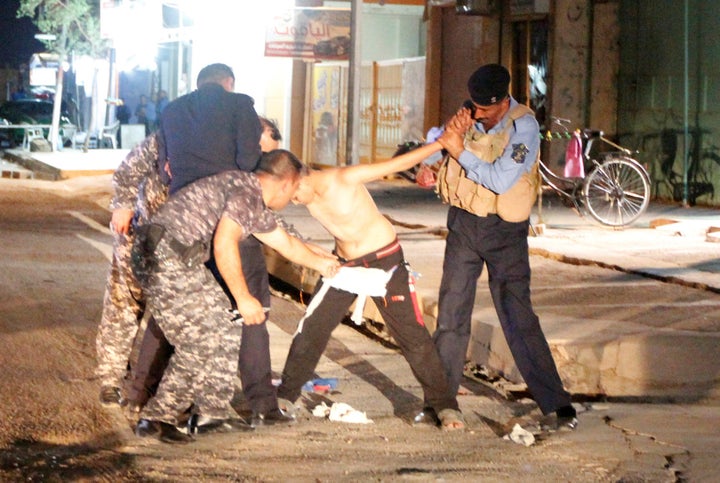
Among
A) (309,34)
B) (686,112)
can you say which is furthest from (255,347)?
(309,34)

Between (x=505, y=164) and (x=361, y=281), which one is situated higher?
(x=505, y=164)

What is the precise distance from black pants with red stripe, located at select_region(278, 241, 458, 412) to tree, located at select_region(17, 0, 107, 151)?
26.9 metres

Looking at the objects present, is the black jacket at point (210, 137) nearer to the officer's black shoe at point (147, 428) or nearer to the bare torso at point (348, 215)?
the bare torso at point (348, 215)

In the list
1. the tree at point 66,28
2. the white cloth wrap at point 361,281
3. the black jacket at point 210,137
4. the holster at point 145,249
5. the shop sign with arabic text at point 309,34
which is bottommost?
the white cloth wrap at point 361,281

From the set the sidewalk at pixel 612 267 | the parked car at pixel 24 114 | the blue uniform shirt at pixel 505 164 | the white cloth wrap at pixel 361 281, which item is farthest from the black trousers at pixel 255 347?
the parked car at pixel 24 114

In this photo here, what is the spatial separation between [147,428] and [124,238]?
1229 mm

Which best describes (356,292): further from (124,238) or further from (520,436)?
(124,238)

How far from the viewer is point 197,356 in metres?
5.89

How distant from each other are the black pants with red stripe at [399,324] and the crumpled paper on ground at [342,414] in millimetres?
282

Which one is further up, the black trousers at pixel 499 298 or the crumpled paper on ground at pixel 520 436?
the black trousers at pixel 499 298

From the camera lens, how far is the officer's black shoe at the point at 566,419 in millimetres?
6309

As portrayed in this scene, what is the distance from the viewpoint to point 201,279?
19.4 ft

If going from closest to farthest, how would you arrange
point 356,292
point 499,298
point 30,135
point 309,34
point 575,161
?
point 356,292
point 499,298
point 575,161
point 309,34
point 30,135

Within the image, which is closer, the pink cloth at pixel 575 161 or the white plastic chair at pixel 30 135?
the pink cloth at pixel 575 161
